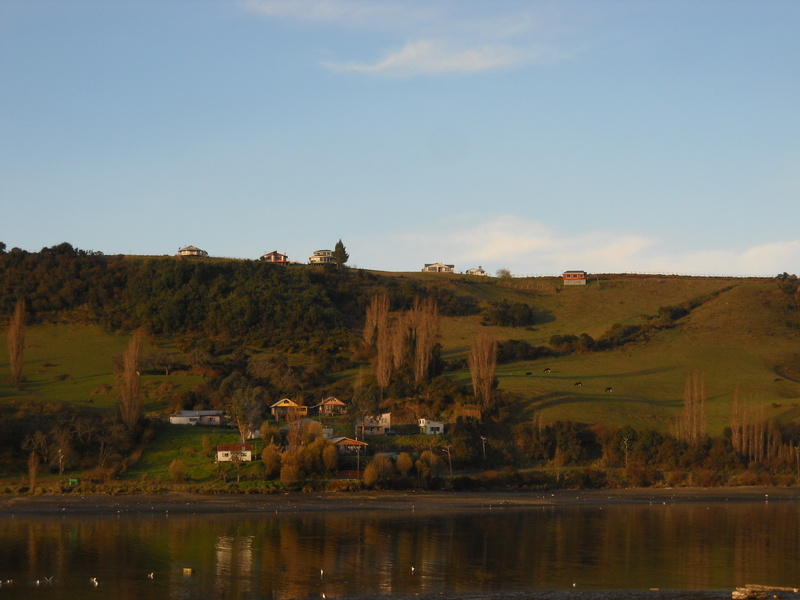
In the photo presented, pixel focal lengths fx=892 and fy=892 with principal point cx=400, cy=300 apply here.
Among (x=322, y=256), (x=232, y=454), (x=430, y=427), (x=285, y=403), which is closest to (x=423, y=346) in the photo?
(x=430, y=427)

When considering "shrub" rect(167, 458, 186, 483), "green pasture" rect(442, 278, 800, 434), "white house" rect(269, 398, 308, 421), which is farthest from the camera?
"green pasture" rect(442, 278, 800, 434)

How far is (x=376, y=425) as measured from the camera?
7544 centimetres

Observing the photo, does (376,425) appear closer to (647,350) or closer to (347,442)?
(347,442)

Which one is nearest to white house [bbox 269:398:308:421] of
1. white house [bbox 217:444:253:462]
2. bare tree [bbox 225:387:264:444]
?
bare tree [bbox 225:387:264:444]

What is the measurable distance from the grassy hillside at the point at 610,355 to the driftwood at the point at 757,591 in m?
43.4

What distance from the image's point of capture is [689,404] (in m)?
76.9

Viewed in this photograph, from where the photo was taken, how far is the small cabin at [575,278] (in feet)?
504

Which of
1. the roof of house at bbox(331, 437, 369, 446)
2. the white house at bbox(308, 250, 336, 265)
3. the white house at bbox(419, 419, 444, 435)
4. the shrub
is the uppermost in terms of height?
the white house at bbox(308, 250, 336, 265)

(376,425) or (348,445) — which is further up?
(376,425)

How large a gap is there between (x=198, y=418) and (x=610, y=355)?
5341 cm

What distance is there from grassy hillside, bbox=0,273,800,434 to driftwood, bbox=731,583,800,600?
43.4m

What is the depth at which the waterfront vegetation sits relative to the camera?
6562 centimetres

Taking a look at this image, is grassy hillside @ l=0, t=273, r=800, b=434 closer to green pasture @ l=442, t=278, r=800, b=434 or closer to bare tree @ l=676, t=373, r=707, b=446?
green pasture @ l=442, t=278, r=800, b=434

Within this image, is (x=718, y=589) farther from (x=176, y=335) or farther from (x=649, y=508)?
(x=176, y=335)
